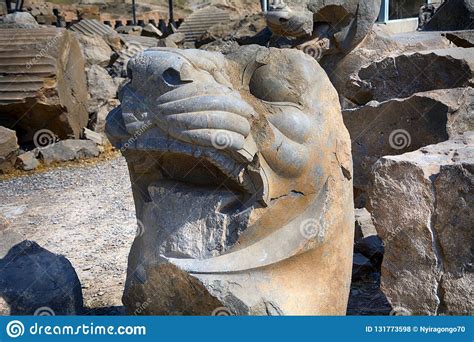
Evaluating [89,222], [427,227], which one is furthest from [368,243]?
[89,222]

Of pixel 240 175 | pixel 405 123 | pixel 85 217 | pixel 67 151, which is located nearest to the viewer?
pixel 240 175

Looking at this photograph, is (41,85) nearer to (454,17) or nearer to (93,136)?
(93,136)

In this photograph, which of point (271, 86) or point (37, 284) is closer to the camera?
point (271, 86)

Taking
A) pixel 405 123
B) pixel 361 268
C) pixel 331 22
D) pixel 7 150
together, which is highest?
pixel 331 22

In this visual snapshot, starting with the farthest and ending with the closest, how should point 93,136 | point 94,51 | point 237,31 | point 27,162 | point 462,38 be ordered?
point 237,31, point 94,51, point 93,136, point 27,162, point 462,38

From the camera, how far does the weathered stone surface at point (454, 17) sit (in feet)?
24.7

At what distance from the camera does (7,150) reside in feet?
23.2

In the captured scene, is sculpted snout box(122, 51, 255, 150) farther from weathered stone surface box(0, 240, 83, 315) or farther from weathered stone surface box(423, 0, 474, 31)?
weathered stone surface box(423, 0, 474, 31)

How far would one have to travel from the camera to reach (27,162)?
727 centimetres

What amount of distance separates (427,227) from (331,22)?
325 cm

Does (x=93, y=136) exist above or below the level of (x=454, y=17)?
below

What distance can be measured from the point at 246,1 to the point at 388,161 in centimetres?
2436

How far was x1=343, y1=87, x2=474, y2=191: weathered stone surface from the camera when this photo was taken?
388cm

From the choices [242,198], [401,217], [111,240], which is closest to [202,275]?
[242,198]
